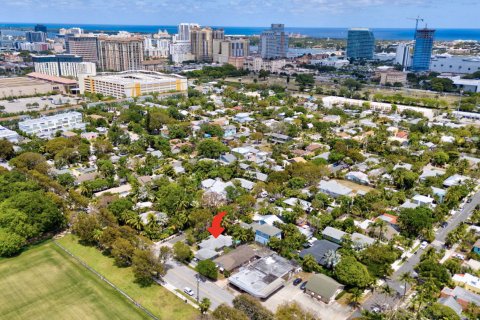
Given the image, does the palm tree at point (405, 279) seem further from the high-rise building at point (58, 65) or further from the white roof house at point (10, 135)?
the high-rise building at point (58, 65)

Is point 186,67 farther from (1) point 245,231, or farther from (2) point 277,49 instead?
(1) point 245,231

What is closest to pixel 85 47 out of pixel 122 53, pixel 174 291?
pixel 122 53

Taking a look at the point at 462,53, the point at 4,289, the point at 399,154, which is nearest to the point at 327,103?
the point at 399,154

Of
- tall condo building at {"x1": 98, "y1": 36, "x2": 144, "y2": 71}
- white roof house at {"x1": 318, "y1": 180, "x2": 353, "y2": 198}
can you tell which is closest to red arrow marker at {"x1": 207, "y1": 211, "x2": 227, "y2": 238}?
white roof house at {"x1": 318, "y1": 180, "x2": 353, "y2": 198}

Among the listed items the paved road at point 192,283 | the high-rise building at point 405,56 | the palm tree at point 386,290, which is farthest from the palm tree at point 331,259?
the high-rise building at point 405,56

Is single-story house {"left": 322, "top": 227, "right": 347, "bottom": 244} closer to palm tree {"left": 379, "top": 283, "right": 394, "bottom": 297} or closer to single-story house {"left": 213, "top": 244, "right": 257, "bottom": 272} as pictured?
palm tree {"left": 379, "top": 283, "right": 394, "bottom": 297}

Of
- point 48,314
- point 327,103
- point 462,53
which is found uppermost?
point 462,53
